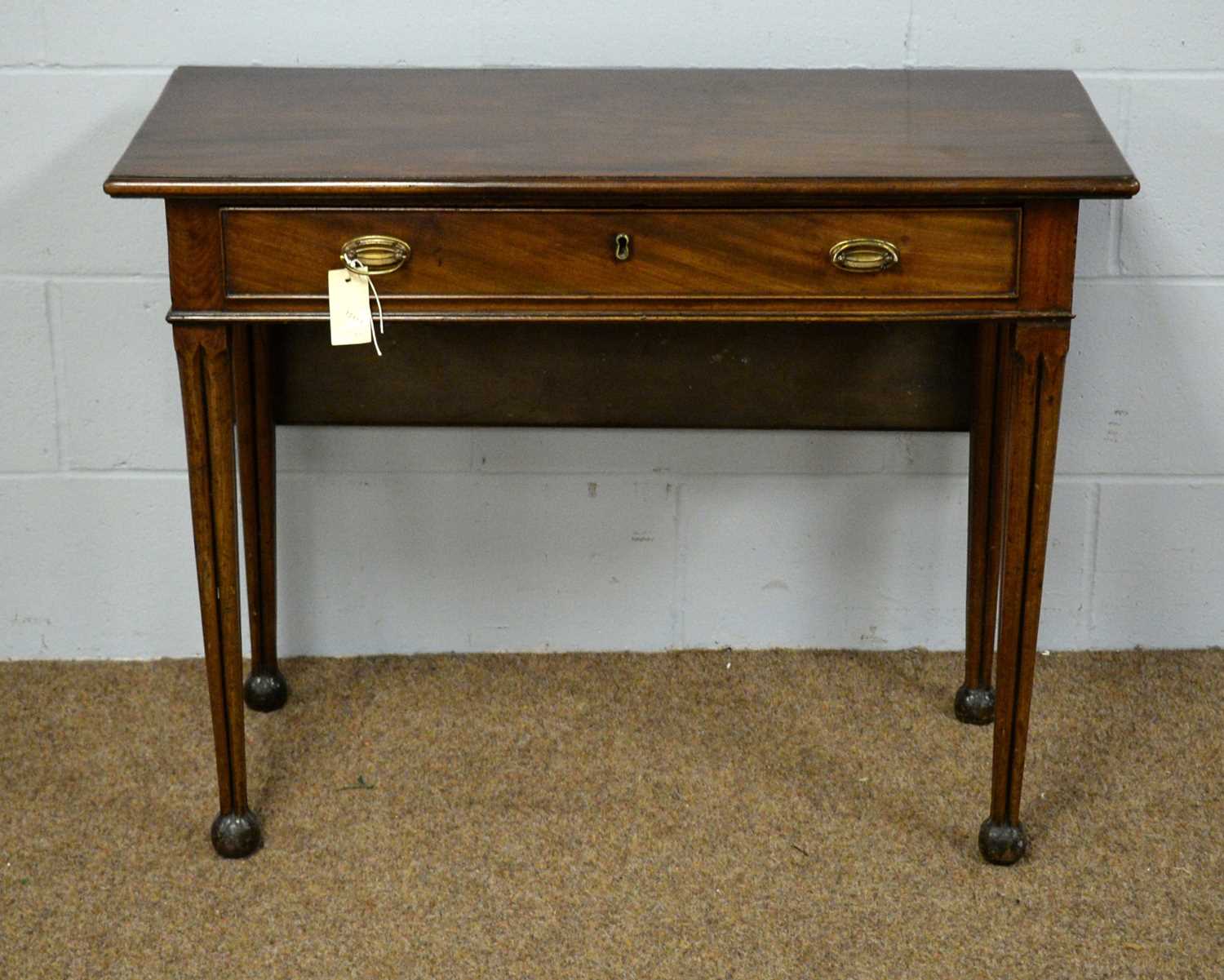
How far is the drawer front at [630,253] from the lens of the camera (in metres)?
1.76

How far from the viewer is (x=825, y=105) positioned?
6.66 feet

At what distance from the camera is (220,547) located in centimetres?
193

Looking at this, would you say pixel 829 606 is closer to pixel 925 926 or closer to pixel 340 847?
pixel 925 926

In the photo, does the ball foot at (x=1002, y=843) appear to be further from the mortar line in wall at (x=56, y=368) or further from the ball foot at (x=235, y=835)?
the mortar line in wall at (x=56, y=368)

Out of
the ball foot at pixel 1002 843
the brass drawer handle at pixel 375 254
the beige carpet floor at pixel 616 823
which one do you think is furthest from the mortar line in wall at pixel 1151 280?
the brass drawer handle at pixel 375 254

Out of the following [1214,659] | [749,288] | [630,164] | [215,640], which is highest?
[630,164]

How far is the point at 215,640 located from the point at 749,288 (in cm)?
79

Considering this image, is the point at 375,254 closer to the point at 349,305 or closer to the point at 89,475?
the point at 349,305

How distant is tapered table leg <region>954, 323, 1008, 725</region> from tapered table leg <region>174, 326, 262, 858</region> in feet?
3.41

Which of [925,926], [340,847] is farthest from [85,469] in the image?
[925,926]

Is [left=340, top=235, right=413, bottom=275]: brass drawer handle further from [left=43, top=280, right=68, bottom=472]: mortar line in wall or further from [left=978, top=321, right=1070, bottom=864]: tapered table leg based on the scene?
[left=43, top=280, right=68, bottom=472]: mortar line in wall

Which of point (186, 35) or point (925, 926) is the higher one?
point (186, 35)

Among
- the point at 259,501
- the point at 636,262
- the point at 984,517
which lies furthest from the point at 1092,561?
the point at 259,501

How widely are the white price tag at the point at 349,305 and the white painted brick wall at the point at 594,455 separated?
2.04 feet
